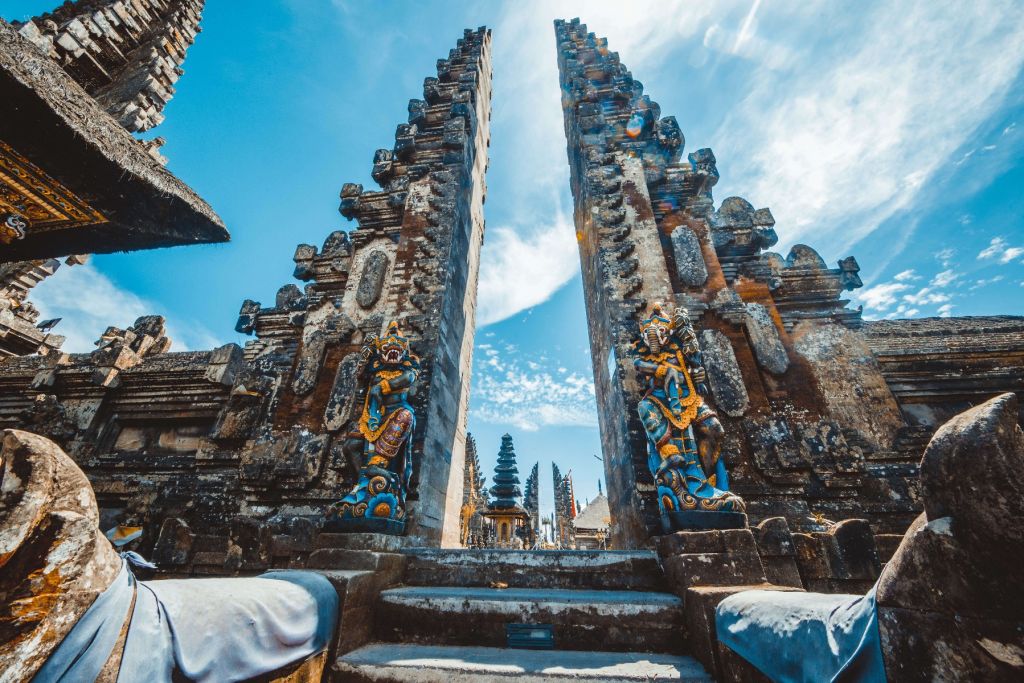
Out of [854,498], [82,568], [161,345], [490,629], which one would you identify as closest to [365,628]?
[490,629]

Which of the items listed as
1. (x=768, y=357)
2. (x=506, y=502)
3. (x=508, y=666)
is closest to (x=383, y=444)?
(x=508, y=666)

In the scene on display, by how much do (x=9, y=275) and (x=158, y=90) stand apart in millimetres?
6457

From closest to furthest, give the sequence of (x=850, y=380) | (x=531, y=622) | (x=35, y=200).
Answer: (x=531, y=622), (x=35, y=200), (x=850, y=380)

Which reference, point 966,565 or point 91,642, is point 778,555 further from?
point 91,642

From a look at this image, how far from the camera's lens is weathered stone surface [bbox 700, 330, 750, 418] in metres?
4.96

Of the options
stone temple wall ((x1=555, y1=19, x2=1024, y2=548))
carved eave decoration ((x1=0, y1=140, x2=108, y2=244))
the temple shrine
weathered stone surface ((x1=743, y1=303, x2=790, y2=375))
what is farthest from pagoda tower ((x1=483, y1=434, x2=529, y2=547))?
carved eave decoration ((x1=0, y1=140, x2=108, y2=244))

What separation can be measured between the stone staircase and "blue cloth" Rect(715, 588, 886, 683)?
54cm

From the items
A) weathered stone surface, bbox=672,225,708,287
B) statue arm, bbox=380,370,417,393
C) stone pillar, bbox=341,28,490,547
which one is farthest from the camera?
weathered stone surface, bbox=672,225,708,287

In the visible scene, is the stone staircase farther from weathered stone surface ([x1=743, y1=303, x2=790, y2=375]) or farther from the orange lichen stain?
weathered stone surface ([x1=743, y1=303, x2=790, y2=375])

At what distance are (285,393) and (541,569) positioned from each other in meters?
4.57

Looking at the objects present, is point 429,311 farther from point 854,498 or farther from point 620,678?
point 854,498

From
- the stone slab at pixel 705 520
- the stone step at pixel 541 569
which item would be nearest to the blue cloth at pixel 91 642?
the stone step at pixel 541 569

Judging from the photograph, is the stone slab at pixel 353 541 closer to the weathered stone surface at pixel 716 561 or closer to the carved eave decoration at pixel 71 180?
the weathered stone surface at pixel 716 561

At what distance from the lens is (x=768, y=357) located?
5.24m
